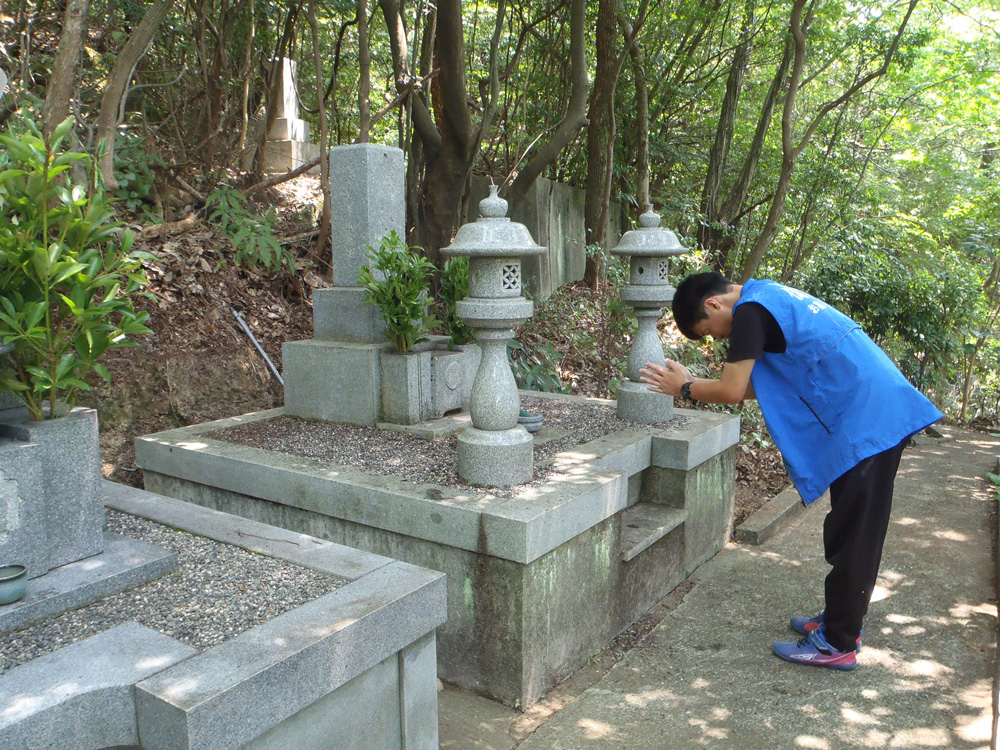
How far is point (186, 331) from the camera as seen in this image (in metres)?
6.11

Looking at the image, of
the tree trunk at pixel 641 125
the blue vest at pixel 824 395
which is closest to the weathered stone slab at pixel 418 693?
the blue vest at pixel 824 395

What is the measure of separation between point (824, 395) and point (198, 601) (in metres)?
2.53

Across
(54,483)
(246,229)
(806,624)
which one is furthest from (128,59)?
(806,624)

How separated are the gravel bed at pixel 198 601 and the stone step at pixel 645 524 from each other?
5.75ft

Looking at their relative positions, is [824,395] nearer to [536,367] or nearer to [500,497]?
[500,497]

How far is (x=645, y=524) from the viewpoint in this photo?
411 cm

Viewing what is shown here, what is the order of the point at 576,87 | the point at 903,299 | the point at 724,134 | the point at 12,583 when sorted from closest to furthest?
1. the point at 12,583
2. the point at 576,87
3. the point at 903,299
4. the point at 724,134

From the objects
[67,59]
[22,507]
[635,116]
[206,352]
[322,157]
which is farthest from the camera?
[635,116]

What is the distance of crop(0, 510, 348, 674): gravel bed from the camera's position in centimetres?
219

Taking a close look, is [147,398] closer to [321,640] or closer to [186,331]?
[186,331]

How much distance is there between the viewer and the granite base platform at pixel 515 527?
3152 mm

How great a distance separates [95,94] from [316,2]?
2587 mm

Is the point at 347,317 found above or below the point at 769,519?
above

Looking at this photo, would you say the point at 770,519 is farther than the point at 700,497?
Yes
